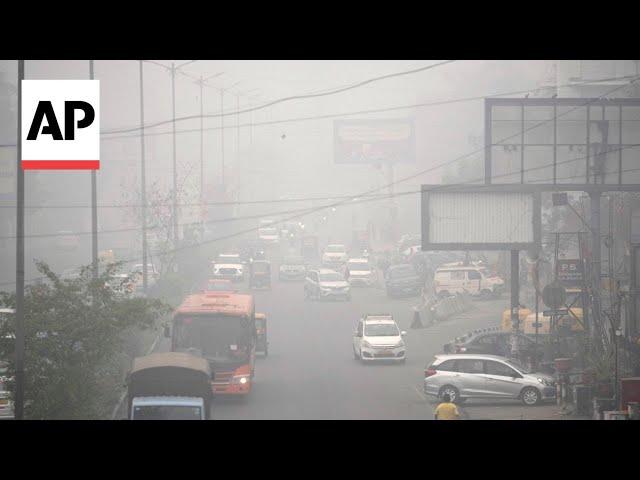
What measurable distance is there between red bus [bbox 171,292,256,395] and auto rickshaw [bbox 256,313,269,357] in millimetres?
7986

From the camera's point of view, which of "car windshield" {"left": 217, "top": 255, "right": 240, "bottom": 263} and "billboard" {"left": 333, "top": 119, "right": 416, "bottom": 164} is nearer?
"car windshield" {"left": 217, "top": 255, "right": 240, "bottom": 263}

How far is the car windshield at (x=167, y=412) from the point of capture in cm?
2303

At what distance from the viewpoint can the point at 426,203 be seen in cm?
4209

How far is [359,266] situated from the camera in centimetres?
7538

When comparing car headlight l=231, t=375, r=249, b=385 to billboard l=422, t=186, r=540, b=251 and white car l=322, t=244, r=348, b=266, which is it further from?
white car l=322, t=244, r=348, b=266

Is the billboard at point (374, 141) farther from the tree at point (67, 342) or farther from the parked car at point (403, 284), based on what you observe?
the tree at point (67, 342)

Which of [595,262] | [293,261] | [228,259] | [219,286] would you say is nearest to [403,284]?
[219,286]

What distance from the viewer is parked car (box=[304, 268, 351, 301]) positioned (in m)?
65.6

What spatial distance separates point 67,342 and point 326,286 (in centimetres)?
3999

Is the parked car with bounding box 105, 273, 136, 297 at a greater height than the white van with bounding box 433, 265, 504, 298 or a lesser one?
greater

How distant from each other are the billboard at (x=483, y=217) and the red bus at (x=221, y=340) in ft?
35.6

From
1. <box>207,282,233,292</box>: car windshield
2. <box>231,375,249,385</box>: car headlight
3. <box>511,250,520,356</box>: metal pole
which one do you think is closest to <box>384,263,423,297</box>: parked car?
<box>207,282,233,292</box>: car windshield

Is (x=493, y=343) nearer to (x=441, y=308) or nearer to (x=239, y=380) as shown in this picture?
(x=239, y=380)
